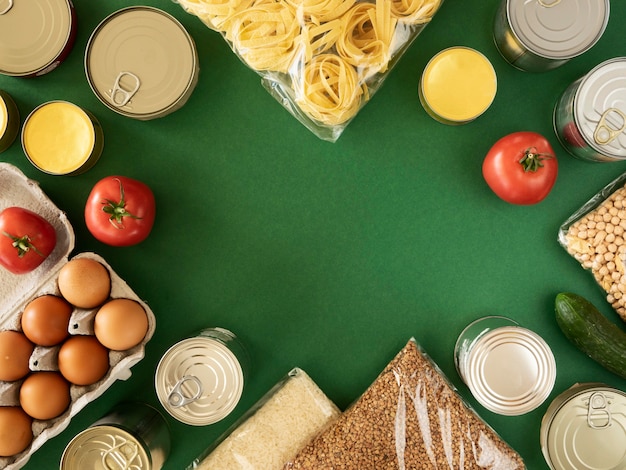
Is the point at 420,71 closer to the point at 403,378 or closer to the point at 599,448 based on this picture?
the point at 403,378

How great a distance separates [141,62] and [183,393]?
2.90ft

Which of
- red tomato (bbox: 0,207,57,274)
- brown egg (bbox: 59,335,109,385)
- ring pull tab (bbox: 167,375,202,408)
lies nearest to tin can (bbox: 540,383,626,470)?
ring pull tab (bbox: 167,375,202,408)

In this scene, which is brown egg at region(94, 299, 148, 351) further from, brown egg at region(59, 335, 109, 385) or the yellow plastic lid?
the yellow plastic lid

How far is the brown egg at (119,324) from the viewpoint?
1302 millimetres

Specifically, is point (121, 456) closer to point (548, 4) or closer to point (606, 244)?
point (606, 244)

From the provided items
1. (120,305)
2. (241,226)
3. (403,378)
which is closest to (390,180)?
(241,226)

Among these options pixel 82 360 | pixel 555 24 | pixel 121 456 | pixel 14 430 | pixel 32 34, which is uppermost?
pixel 555 24

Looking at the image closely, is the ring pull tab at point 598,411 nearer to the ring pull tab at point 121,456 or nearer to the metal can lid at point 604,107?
the metal can lid at point 604,107

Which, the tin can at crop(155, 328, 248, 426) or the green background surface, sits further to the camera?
the green background surface

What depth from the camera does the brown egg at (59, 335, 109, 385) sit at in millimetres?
1304

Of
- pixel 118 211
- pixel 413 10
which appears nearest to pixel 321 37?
pixel 413 10

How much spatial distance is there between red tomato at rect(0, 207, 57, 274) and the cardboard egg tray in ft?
0.19

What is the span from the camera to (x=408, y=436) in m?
1.39

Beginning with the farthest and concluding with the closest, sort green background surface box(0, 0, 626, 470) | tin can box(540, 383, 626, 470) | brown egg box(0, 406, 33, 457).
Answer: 1. green background surface box(0, 0, 626, 470)
2. tin can box(540, 383, 626, 470)
3. brown egg box(0, 406, 33, 457)
